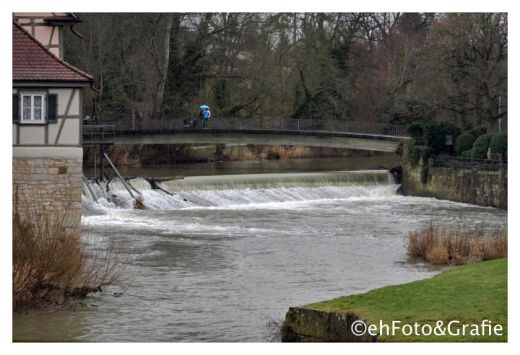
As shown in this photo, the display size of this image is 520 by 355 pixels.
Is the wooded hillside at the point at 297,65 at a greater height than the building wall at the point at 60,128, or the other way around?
the wooded hillside at the point at 297,65

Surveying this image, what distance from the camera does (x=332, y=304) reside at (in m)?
15.4

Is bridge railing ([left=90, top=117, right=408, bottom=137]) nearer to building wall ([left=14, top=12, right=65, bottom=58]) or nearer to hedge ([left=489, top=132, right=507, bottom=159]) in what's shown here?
hedge ([left=489, top=132, right=507, bottom=159])

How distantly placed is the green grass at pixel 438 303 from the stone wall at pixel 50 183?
28.8ft

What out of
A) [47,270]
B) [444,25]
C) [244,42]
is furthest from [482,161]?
[47,270]

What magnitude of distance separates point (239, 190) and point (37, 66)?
1640 centimetres

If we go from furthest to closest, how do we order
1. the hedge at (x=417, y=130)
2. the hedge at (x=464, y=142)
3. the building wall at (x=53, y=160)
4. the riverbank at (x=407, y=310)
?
the hedge at (x=417, y=130) → the hedge at (x=464, y=142) → the building wall at (x=53, y=160) → the riverbank at (x=407, y=310)

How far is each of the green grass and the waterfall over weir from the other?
61.5 ft

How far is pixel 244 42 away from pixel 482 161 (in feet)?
54.7

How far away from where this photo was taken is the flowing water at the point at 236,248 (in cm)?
1722

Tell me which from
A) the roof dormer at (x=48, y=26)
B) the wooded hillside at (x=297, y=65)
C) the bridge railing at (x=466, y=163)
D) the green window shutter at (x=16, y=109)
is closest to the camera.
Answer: the green window shutter at (x=16, y=109)

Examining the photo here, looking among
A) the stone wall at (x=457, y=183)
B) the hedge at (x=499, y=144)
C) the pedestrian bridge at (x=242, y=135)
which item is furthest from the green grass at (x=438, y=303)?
the pedestrian bridge at (x=242, y=135)

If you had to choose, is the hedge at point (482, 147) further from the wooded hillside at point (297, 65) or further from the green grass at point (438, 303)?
the green grass at point (438, 303)

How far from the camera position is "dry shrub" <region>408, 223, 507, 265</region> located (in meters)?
23.3

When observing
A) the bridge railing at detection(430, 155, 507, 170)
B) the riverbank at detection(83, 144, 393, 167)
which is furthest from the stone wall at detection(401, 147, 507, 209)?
the riverbank at detection(83, 144, 393, 167)
